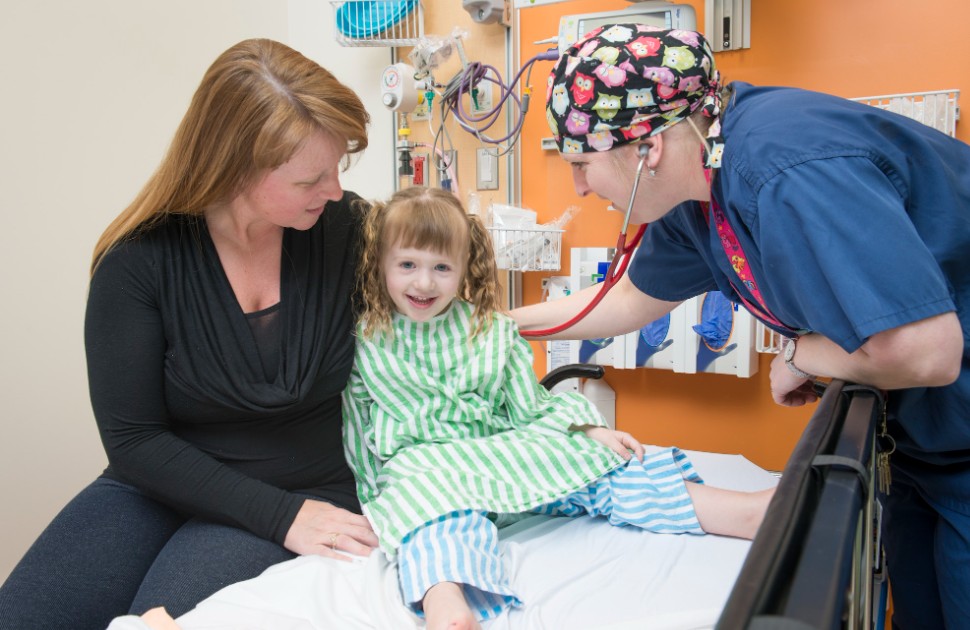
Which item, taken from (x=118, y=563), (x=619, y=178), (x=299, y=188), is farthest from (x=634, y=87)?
(x=118, y=563)

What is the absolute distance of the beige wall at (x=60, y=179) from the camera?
2113 mm

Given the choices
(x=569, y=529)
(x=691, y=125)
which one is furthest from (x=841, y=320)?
(x=569, y=529)

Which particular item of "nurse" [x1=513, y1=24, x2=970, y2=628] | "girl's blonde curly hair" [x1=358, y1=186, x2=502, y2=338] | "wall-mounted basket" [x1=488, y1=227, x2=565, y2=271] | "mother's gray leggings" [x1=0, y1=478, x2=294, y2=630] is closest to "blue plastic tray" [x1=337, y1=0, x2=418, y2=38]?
"wall-mounted basket" [x1=488, y1=227, x2=565, y2=271]

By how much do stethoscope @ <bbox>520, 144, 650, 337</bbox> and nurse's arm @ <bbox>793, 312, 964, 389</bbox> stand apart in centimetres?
42

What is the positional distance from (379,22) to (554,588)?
2279 mm

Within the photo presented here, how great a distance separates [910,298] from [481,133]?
206 centimetres

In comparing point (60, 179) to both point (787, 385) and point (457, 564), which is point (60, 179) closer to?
point (457, 564)

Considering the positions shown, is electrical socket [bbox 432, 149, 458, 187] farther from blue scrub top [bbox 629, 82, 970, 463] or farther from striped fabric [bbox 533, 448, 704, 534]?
blue scrub top [bbox 629, 82, 970, 463]

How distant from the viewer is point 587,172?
119 cm

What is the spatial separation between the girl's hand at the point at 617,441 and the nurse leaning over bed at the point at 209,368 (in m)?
0.54

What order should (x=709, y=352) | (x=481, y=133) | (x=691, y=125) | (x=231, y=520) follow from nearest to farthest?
(x=691, y=125) → (x=231, y=520) → (x=709, y=352) → (x=481, y=133)

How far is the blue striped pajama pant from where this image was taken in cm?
111

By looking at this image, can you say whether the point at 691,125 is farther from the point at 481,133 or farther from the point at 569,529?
the point at 481,133

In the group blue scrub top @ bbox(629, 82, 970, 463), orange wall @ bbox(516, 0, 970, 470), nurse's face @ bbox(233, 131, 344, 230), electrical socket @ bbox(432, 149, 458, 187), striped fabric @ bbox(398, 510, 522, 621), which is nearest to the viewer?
blue scrub top @ bbox(629, 82, 970, 463)
